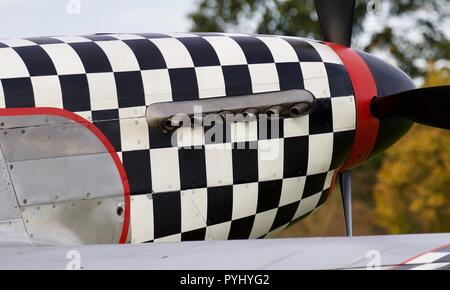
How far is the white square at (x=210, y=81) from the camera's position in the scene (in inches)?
189

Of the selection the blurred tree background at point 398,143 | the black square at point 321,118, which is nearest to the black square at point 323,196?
the black square at point 321,118

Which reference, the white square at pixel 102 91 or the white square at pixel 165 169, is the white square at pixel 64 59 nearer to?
the white square at pixel 102 91

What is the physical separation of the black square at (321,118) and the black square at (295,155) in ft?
0.27

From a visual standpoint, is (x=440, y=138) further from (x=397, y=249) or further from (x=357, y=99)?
(x=397, y=249)

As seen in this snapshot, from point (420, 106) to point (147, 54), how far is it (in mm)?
1443

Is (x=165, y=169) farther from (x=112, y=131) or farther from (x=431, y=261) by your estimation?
(x=431, y=261)

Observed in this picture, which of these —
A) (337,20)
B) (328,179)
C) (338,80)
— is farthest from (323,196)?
(337,20)

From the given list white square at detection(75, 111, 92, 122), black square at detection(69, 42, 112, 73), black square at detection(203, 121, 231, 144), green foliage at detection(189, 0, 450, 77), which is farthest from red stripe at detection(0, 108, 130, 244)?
green foliage at detection(189, 0, 450, 77)

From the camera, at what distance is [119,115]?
15.0 feet

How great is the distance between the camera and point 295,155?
506 centimetres

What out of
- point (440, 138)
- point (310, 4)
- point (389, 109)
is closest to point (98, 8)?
point (389, 109)

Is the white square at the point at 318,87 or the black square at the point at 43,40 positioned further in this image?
the white square at the point at 318,87

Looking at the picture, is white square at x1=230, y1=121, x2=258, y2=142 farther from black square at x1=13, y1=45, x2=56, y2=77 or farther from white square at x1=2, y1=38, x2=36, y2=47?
white square at x1=2, y1=38, x2=36, y2=47
